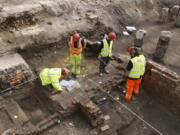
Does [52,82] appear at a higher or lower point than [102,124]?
higher

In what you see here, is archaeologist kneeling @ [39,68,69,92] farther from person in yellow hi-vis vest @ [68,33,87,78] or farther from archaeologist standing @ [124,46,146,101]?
archaeologist standing @ [124,46,146,101]

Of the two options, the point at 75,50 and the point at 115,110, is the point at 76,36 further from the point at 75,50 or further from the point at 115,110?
the point at 115,110

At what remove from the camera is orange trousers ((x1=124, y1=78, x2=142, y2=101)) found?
7.12 meters

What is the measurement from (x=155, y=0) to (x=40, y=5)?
26.7 ft

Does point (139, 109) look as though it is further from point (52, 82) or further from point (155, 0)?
point (155, 0)

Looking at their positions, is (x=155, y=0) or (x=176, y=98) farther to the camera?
(x=155, y=0)

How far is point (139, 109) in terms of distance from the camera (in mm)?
7203

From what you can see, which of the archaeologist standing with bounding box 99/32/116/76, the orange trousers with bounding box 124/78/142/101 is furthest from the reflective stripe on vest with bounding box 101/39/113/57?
the orange trousers with bounding box 124/78/142/101

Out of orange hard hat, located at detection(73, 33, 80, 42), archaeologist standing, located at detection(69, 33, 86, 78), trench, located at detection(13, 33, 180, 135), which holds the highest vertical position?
orange hard hat, located at detection(73, 33, 80, 42)

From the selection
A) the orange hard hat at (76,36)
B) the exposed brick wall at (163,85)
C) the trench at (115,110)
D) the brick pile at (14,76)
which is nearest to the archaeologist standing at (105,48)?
the trench at (115,110)

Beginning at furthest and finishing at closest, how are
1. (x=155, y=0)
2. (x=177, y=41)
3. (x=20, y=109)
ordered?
(x=155, y=0), (x=177, y=41), (x=20, y=109)

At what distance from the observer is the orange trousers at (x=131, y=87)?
7123mm

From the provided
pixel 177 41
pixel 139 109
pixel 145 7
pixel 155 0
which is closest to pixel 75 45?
pixel 139 109

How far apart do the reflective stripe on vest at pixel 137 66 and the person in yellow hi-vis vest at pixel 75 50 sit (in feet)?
5.98
